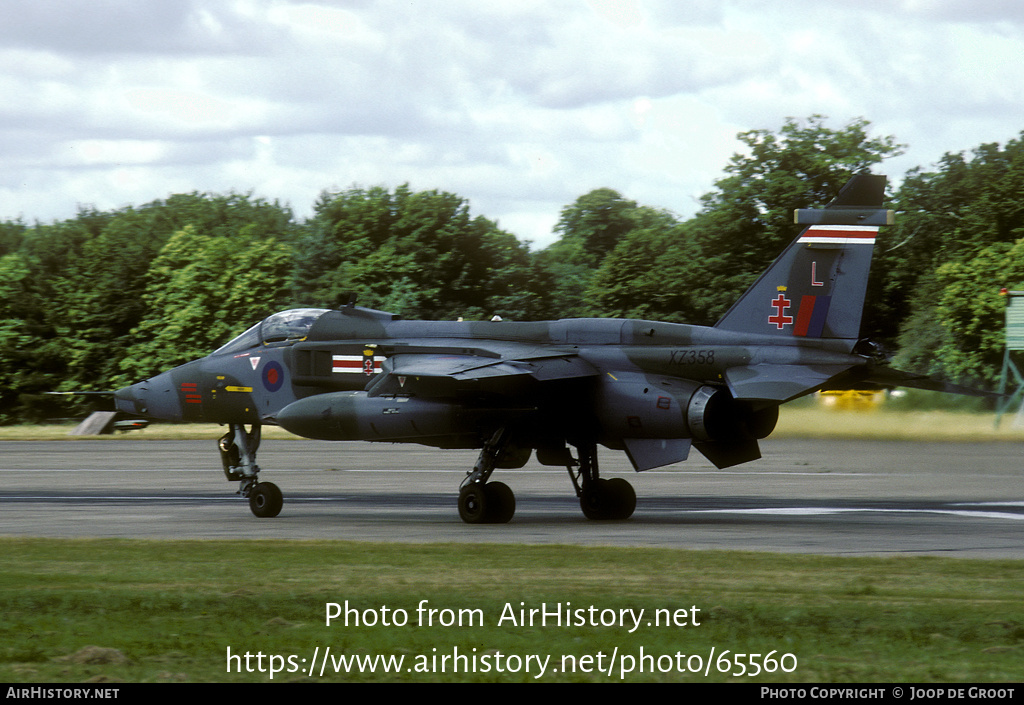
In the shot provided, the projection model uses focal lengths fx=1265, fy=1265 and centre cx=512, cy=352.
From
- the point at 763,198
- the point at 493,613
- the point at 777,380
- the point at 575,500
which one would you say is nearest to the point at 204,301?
the point at 763,198

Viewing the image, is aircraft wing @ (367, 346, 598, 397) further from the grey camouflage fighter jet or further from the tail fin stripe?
the tail fin stripe

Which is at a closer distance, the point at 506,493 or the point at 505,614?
the point at 505,614

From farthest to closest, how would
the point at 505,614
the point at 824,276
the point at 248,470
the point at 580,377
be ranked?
the point at 248,470, the point at 580,377, the point at 824,276, the point at 505,614

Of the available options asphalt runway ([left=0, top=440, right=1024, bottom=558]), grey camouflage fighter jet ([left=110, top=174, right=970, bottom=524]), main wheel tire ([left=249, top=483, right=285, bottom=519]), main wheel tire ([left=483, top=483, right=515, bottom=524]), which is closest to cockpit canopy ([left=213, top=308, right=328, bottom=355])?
grey camouflage fighter jet ([left=110, top=174, right=970, bottom=524])

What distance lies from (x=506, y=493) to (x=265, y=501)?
3.93m

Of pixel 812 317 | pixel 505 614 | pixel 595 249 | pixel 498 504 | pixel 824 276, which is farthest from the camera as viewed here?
pixel 595 249

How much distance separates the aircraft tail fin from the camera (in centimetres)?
1761

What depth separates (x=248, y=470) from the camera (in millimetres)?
20234

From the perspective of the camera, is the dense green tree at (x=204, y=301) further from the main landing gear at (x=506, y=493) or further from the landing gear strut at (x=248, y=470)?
the main landing gear at (x=506, y=493)

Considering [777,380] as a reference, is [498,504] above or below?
below

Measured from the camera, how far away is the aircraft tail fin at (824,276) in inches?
693

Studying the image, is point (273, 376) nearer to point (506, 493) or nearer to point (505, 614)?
point (506, 493)

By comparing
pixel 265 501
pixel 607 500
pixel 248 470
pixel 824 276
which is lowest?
pixel 265 501
